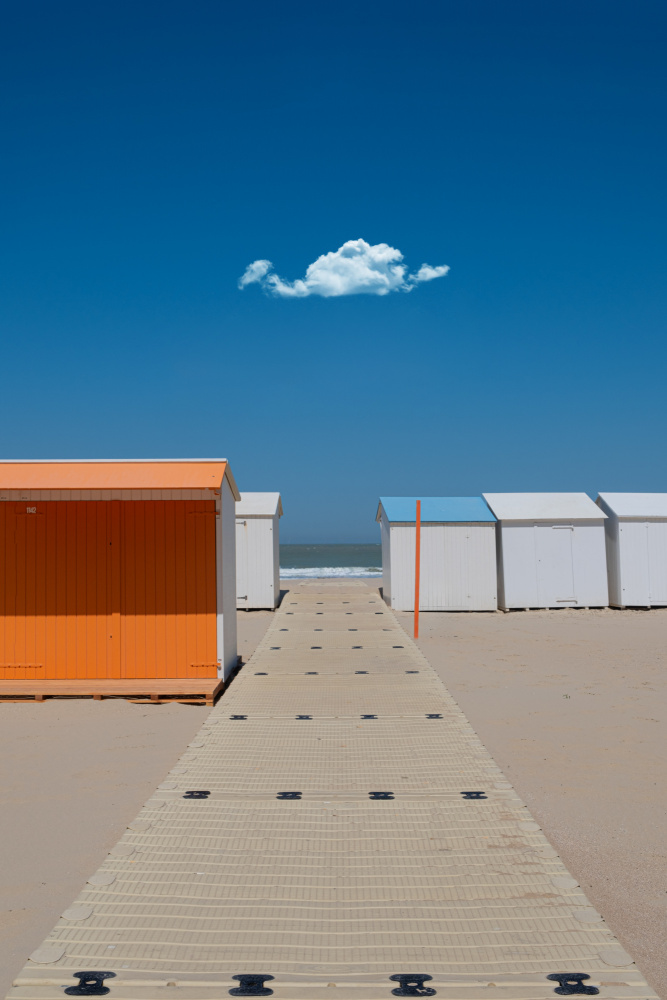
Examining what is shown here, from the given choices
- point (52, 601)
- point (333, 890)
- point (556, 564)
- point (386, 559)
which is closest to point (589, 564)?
point (556, 564)

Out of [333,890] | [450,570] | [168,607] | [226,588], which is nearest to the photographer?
[333,890]

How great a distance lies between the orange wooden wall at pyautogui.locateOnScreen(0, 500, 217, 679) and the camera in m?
8.29

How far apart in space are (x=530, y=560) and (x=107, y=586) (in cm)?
1127

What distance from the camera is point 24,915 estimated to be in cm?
343

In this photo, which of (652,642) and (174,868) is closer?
(174,868)

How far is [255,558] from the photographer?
54.6ft

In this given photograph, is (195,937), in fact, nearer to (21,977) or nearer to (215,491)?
(21,977)

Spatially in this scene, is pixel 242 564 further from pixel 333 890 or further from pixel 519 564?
pixel 333 890

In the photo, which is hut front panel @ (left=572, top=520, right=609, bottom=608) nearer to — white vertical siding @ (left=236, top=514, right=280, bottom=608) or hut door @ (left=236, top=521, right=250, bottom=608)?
white vertical siding @ (left=236, top=514, right=280, bottom=608)

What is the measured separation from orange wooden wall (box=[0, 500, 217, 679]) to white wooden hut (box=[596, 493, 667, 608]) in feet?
39.0

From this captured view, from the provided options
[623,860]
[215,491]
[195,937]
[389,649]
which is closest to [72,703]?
[215,491]

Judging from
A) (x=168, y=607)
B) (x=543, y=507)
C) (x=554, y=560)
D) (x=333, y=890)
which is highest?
(x=543, y=507)

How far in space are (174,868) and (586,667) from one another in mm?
7944

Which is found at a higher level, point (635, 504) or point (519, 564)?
point (635, 504)
